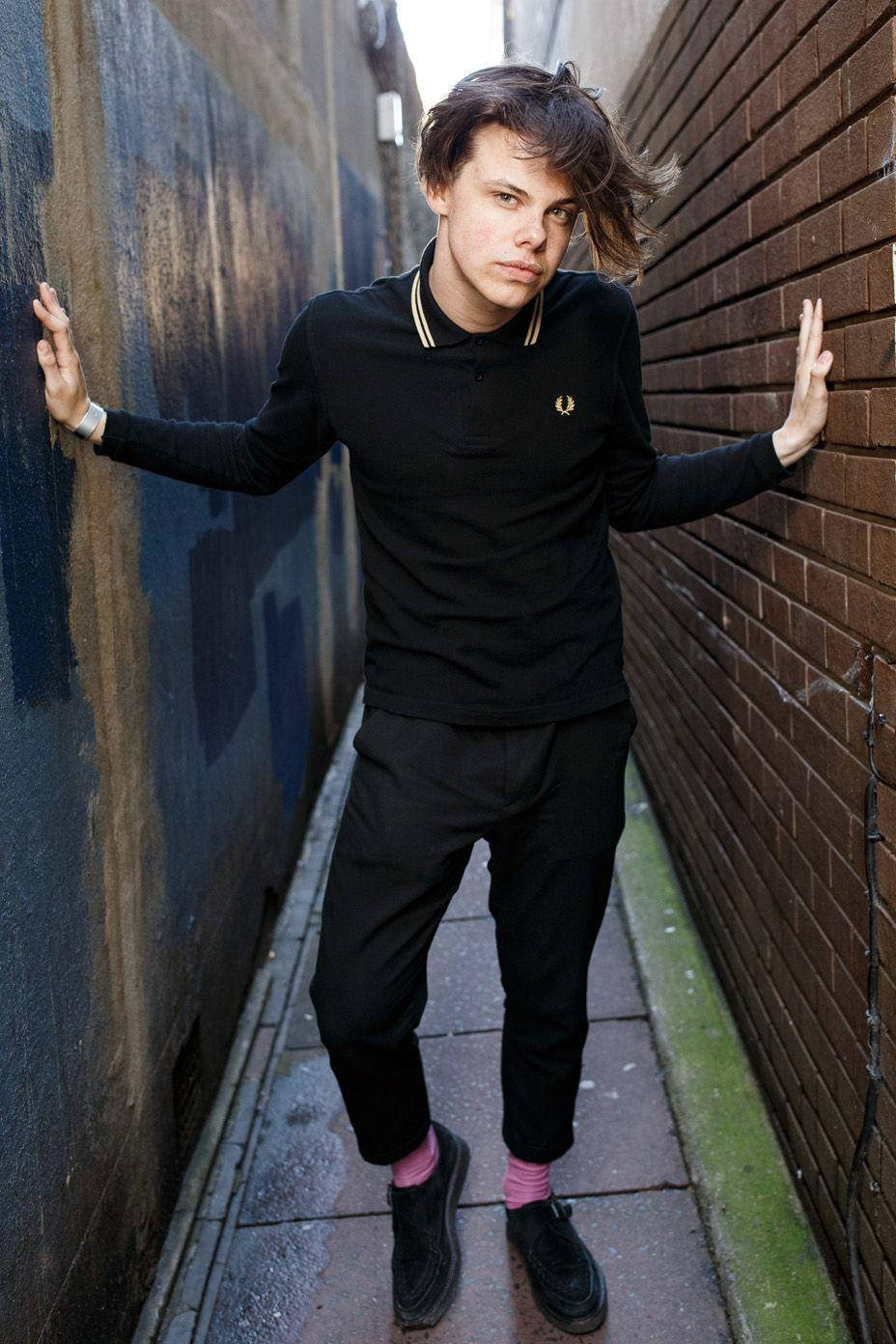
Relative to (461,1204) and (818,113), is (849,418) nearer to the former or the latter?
(818,113)

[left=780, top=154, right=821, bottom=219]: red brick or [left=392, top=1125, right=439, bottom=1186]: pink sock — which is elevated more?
[left=780, top=154, right=821, bottom=219]: red brick

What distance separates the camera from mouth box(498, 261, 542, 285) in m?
2.09

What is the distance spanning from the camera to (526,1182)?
2646 millimetres

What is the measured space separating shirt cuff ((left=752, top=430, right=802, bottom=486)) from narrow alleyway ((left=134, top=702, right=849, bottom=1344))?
1529 millimetres

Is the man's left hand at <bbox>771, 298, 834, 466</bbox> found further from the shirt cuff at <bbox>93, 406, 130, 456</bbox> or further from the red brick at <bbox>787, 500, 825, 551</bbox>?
the shirt cuff at <bbox>93, 406, 130, 456</bbox>

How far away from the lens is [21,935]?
6.24 feet

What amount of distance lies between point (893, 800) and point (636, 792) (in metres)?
3.24

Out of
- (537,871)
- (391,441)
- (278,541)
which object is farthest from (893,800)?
(278,541)

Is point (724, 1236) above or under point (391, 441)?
under

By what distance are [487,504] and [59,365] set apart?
72cm

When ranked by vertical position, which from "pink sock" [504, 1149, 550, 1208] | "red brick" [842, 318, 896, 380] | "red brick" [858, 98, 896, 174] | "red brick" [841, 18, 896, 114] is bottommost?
"pink sock" [504, 1149, 550, 1208]

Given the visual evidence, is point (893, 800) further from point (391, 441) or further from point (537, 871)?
point (391, 441)

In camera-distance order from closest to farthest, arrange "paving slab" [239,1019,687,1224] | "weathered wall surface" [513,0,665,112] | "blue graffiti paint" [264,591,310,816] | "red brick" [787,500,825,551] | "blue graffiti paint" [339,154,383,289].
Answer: "red brick" [787,500,825,551] → "paving slab" [239,1019,687,1224] → "blue graffiti paint" [264,591,310,816] → "weathered wall surface" [513,0,665,112] → "blue graffiti paint" [339,154,383,289]

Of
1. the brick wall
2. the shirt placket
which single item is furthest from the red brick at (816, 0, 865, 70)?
the shirt placket
